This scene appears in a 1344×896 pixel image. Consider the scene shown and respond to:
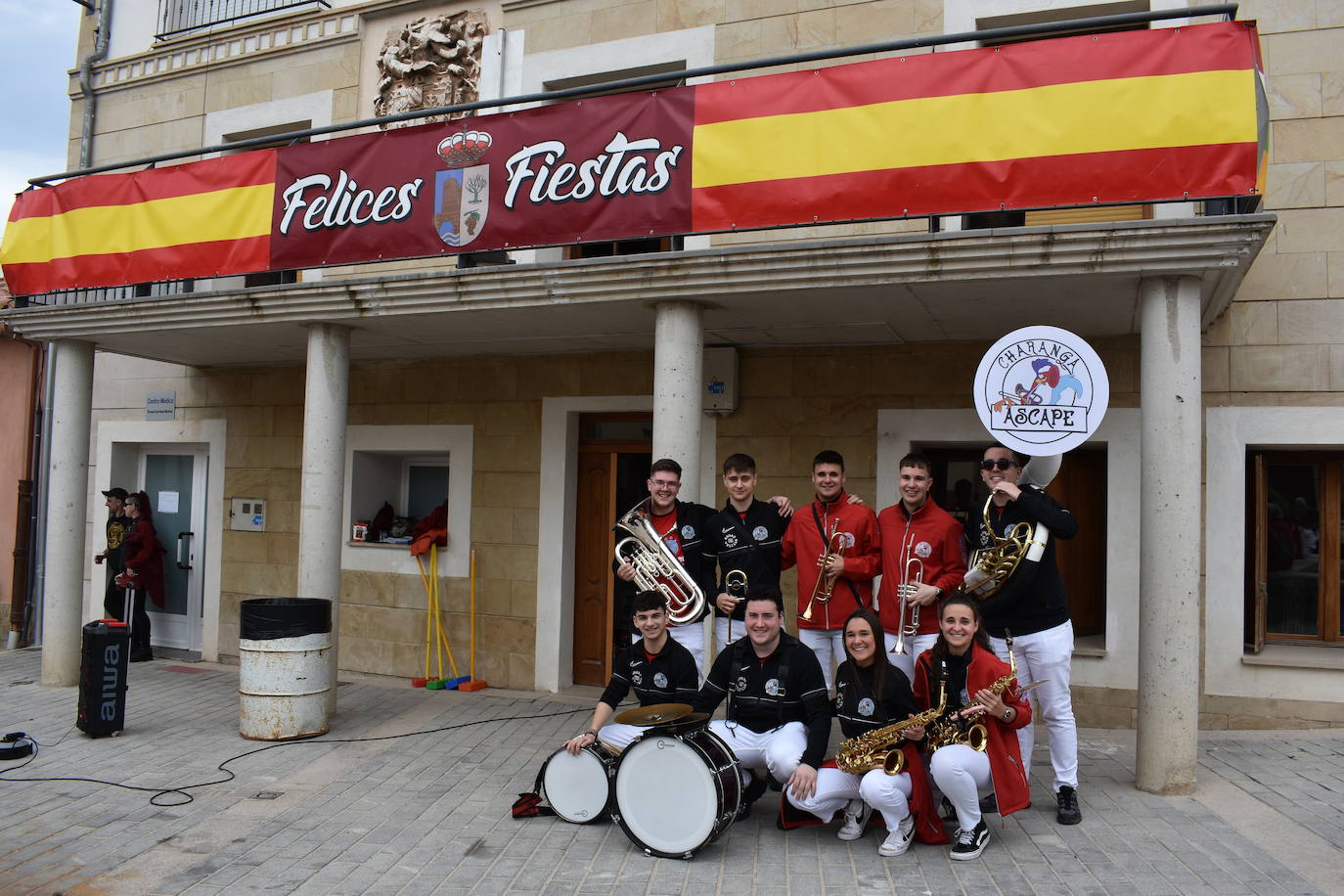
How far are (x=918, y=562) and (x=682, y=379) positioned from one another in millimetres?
2130

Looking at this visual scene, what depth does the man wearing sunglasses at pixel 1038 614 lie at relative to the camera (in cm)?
546

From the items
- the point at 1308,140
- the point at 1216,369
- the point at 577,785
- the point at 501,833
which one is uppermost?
the point at 1308,140

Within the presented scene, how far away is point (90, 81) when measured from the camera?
12.1 meters

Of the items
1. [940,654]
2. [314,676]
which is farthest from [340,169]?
[940,654]

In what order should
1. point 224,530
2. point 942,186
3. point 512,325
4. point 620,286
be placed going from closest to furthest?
1. point 942,186
2. point 620,286
3. point 512,325
4. point 224,530

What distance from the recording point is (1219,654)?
7504 mm

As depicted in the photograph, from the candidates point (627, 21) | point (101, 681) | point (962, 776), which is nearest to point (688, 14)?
point (627, 21)

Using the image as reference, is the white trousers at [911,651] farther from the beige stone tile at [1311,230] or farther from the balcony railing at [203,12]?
the balcony railing at [203,12]

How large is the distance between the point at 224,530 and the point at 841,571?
26.9 feet

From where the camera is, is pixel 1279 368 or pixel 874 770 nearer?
pixel 874 770

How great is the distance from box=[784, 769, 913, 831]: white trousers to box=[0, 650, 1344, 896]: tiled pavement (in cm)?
19

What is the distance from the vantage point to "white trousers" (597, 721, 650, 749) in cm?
555

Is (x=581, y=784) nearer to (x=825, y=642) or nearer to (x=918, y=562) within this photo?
(x=825, y=642)

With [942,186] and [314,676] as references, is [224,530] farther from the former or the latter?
[942,186]
